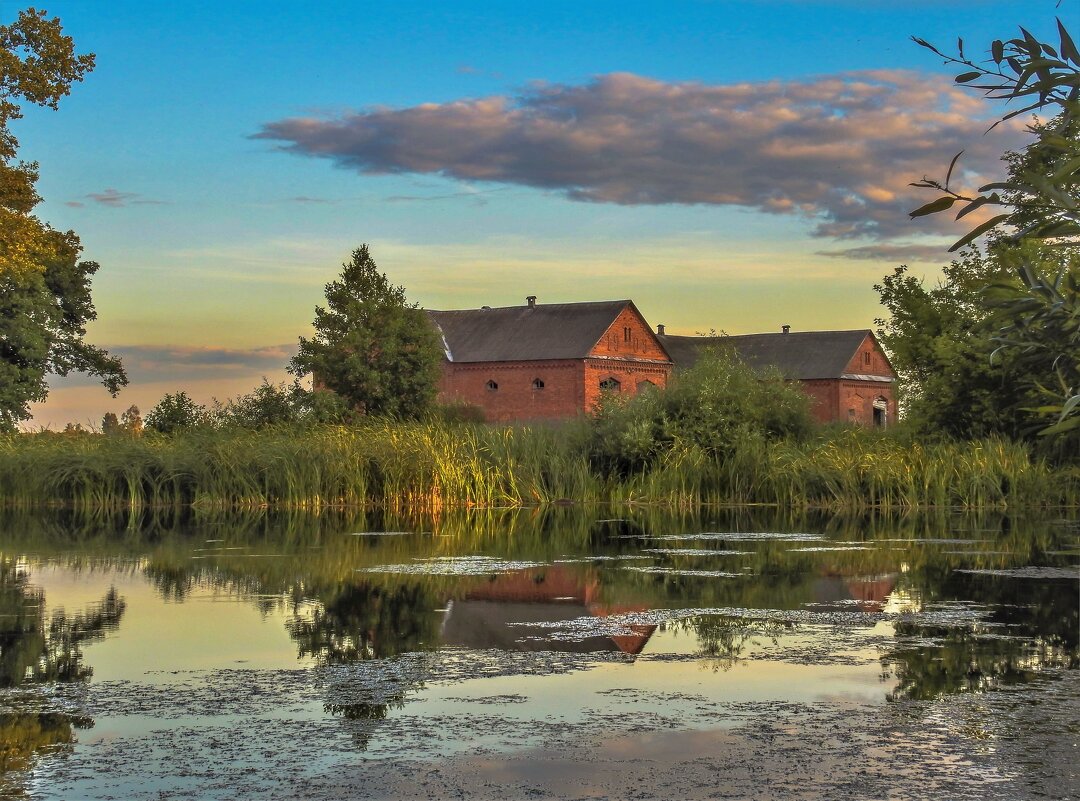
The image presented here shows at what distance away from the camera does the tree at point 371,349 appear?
143 ft

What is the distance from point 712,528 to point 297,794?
16.0m

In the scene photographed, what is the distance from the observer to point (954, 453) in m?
26.9

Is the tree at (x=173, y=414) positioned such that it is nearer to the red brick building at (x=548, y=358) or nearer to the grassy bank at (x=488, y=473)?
the grassy bank at (x=488, y=473)

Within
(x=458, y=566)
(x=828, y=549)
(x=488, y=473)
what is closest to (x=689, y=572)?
(x=458, y=566)

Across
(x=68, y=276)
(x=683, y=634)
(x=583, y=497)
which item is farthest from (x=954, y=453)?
(x=68, y=276)

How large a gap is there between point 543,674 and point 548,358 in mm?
61275

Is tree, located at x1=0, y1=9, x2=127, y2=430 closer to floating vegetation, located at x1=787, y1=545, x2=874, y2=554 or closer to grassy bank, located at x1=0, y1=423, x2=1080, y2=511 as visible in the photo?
grassy bank, located at x1=0, y1=423, x2=1080, y2=511

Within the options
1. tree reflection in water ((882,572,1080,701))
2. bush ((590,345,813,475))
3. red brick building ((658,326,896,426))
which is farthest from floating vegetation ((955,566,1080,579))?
red brick building ((658,326,896,426))

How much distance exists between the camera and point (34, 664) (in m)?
8.45

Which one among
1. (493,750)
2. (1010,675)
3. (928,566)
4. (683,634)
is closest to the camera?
(493,750)

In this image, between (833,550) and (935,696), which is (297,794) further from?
(833,550)

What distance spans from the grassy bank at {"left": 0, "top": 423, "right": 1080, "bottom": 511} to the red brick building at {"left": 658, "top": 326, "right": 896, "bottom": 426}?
4428 cm

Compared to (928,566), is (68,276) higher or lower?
higher

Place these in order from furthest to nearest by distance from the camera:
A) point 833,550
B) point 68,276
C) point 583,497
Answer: point 68,276, point 583,497, point 833,550
